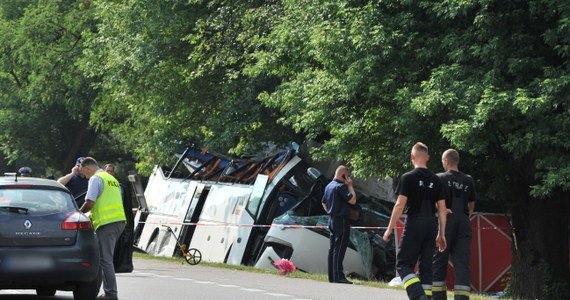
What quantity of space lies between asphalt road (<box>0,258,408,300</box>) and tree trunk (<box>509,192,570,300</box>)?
148 inches

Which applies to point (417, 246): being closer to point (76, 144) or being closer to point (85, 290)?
point (85, 290)

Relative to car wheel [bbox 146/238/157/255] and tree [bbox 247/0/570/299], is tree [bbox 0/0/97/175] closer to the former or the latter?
car wheel [bbox 146/238/157/255]

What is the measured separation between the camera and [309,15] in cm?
1967

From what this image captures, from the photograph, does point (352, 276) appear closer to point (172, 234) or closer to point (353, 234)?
point (353, 234)

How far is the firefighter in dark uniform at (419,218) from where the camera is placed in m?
11.0

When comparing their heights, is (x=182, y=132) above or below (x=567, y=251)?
above

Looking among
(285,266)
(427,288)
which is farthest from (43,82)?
(427,288)

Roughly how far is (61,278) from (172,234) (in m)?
14.3

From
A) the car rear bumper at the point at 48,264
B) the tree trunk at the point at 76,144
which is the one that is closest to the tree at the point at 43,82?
the tree trunk at the point at 76,144

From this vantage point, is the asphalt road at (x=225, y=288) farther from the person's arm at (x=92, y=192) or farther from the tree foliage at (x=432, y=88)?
the tree foliage at (x=432, y=88)

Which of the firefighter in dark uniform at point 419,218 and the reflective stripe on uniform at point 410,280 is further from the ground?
the firefighter in dark uniform at point 419,218

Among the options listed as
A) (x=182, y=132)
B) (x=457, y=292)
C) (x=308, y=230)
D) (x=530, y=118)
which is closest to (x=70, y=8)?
(x=182, y=132)

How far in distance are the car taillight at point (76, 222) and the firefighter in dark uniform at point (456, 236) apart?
374 centimetres

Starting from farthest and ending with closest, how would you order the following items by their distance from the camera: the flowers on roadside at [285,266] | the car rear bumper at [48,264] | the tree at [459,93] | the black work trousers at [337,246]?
the flowers on roadside at [285,266] → the black work trousers at [337,246] → the tree at [459,93] → the car rear bumper at [48,264]
